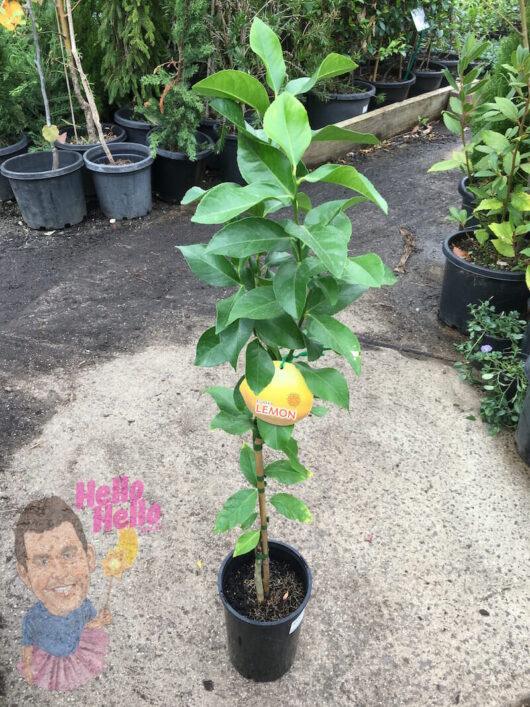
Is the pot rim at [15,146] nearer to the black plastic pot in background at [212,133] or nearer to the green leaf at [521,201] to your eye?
the black plastic pot in background at [212,133]

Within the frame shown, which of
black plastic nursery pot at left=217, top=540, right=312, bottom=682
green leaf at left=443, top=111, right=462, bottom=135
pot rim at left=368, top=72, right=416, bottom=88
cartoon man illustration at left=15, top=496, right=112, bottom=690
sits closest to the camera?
black plastic nursery pot at left=217, top=540, right=312, bottom=682

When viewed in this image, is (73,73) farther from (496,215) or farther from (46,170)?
(496,215)

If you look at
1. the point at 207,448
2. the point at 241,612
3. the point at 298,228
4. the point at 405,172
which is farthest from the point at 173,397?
the point at 405,172

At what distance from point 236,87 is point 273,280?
0.37 m

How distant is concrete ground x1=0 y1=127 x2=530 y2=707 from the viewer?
1.89 metres

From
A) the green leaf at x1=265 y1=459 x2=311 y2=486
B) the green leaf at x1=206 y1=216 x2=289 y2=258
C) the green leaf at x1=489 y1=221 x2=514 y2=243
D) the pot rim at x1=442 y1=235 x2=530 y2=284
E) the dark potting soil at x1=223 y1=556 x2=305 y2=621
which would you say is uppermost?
the green leaf at x1=206 y1=216 x2=289 y2=258

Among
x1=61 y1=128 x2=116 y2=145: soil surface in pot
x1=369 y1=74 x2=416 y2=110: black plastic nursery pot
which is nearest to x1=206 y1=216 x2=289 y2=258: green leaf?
x1=61 y1=128 x2=116 y2=145: soil surface in pot

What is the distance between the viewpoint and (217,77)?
39.9 inches

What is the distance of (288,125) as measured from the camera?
3.26 ft

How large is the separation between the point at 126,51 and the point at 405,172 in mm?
2727

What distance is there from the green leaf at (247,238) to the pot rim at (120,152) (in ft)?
11.5

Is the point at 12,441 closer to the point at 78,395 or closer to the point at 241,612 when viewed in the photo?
the point at 78,395

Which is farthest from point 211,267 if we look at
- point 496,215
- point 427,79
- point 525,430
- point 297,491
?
point 427,79

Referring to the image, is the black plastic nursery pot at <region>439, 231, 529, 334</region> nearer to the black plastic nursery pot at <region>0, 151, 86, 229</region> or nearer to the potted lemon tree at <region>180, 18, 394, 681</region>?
the potted lemon tree at <region>180, 18, 394, 681</region>
